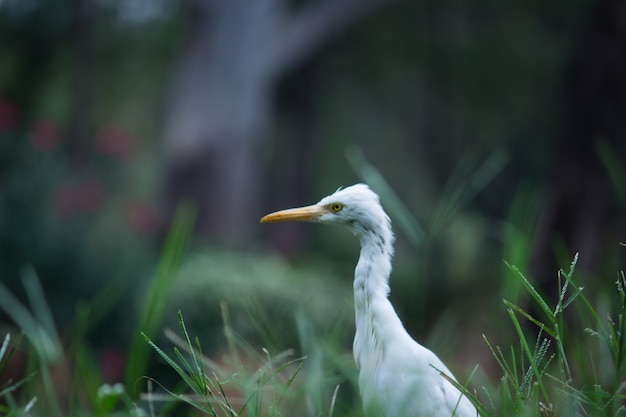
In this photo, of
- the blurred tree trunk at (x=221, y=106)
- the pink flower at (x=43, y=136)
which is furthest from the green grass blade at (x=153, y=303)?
the blurred tree trunk at (x=221, y=106)

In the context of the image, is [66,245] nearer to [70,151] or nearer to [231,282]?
[231,282]

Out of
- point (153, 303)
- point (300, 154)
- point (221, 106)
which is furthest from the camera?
point (300, 154)

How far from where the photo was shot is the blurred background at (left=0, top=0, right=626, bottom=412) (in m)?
5.85

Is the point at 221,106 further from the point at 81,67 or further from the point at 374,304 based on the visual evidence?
the point at 374,304

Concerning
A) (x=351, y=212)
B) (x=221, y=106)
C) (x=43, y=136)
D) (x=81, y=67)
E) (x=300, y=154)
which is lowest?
(x=300, y=154)

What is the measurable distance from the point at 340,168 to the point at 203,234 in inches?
448

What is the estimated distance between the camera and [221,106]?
35.1 feet

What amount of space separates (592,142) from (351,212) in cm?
419

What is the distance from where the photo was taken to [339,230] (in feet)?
62.8

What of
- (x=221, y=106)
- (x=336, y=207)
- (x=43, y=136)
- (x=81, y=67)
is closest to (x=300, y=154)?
(x=81, y=67)

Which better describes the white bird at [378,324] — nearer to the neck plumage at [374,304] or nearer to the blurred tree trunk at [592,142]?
the neck plumage at [374,304]

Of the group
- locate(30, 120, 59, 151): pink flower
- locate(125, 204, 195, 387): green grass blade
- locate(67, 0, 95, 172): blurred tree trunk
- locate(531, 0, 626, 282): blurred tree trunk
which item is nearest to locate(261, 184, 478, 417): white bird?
locate(125, 204, 195, 387): green grass blade

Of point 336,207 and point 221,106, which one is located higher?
point 336,207

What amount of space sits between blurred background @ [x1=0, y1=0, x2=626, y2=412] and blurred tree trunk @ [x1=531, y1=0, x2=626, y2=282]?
2 centimetres
